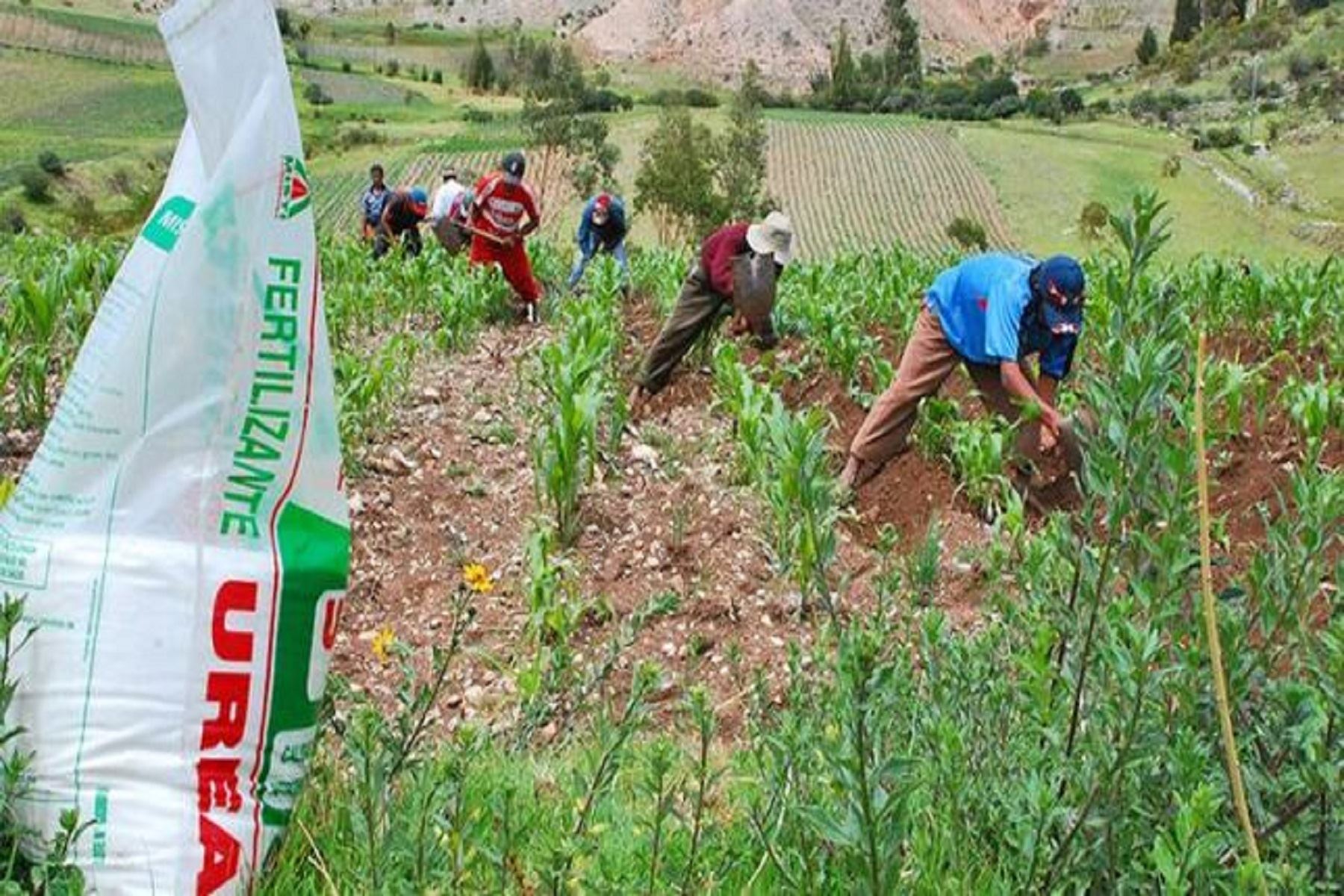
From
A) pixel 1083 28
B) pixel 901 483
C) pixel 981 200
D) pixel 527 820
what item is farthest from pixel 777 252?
pixel 1083 28

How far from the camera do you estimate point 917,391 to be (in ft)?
19.2

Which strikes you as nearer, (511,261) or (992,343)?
(992,343)

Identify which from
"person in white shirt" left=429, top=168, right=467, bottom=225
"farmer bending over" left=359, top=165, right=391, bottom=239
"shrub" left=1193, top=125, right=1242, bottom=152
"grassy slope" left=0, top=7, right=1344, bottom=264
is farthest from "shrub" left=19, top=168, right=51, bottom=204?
"shrub" left=1193, top=125, right=1242, bottom=152

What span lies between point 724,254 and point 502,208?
10.8 ft

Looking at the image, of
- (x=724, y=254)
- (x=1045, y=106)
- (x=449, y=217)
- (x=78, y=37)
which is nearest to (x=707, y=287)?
(x=724, y=254)

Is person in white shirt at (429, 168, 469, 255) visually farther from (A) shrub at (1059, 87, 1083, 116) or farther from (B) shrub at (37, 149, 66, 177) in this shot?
(A) shrub at (1059, 87, 1083, 116)

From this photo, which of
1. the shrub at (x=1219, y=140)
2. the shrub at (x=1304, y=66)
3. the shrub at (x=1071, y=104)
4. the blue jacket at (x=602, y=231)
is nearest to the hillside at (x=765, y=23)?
the shrub at (x=1071, y=104)

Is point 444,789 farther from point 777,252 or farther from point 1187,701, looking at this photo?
point 777,252

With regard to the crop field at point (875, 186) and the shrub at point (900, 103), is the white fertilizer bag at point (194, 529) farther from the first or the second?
the shrub at point (900, 103)

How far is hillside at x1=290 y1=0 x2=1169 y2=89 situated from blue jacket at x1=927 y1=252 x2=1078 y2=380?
13000 centimetres

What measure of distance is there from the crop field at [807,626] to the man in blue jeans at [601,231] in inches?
136

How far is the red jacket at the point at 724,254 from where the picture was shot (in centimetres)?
751

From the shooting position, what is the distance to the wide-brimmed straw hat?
24.1 ft

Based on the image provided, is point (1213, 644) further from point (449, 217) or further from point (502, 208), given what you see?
point (449, 217)
